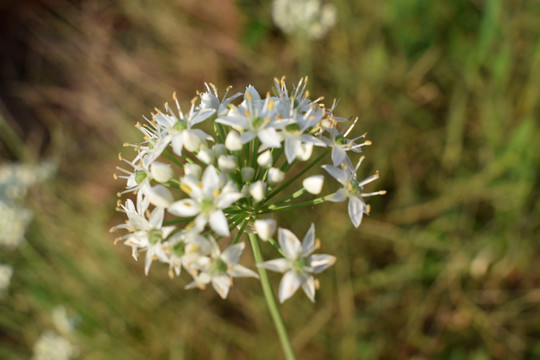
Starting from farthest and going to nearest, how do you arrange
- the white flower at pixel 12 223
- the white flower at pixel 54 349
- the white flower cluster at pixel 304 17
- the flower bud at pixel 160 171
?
the white flower cluster at pixel 304 17, the white flower at pixel 54 349, the white flower at pixel 12 223, the flower bud at pixel 160 171

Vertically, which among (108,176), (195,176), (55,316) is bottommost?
(195,176)

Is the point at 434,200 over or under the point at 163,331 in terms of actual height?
over

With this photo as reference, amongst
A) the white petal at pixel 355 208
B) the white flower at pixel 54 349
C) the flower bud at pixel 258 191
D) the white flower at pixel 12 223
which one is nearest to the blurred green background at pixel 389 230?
the white flower at pixel 54 349

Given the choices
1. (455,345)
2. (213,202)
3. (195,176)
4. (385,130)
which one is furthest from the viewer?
(385,130)

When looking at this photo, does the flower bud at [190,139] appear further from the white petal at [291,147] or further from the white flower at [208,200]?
the white petal at [291,147]

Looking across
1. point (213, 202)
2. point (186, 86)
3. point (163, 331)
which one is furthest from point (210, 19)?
point (213, 202)

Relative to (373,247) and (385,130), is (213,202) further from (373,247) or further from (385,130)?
(385,130)

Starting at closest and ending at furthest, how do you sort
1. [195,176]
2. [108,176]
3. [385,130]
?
1. [195,176]
2. [385,130]
3. [108,176]
